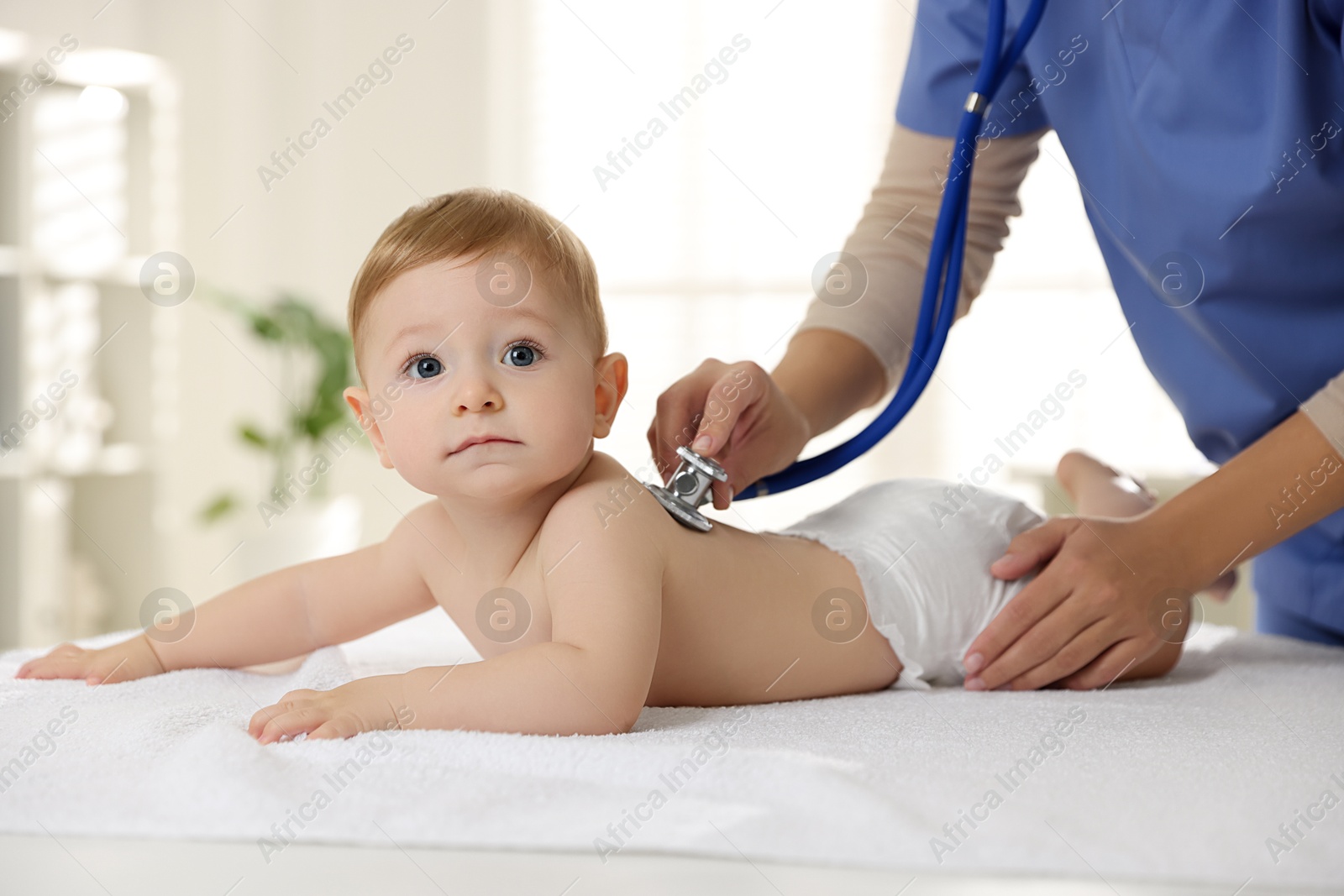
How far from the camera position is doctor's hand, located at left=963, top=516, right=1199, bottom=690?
84 cm

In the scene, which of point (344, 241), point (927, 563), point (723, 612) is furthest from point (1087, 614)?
point (344, 241)

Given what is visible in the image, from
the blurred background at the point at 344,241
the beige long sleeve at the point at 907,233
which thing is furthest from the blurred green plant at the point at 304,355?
the beige long sleeve at the point at 907,233

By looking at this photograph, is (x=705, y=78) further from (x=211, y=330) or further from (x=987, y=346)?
(x=211, y=330)

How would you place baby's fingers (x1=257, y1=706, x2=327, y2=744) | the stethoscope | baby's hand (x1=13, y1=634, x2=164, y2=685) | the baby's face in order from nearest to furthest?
baby's fingers (x1=257, y1=706, x2=327, y2=744), the baby's face, baby's hand (x1=13, y1=634, x2=164, y2=685), the stethoscope

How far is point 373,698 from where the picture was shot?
0.66 meters

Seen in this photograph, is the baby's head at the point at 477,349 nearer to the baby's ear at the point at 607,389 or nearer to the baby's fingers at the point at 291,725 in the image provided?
the baby's ear at the point at 607,389

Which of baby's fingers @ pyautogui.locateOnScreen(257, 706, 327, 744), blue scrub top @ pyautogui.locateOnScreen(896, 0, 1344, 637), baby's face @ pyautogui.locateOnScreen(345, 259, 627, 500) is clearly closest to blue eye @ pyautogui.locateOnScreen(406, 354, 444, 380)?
baby's face @ pyautogui.locateOnScreen(345, 259, 627, 500)

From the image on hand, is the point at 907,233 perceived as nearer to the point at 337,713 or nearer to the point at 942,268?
the point at 942,268

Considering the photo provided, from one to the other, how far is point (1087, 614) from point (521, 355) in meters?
0.49

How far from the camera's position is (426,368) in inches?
30.9

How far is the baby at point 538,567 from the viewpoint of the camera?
682mm

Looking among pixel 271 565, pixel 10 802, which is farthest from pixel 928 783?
pixel 271 565

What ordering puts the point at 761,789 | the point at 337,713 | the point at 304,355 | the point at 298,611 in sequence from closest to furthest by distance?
the point at 761,789, the point at 337,713, the point at 298,611, the point at 304,355

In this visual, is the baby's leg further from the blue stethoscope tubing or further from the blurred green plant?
the blurred green plant
